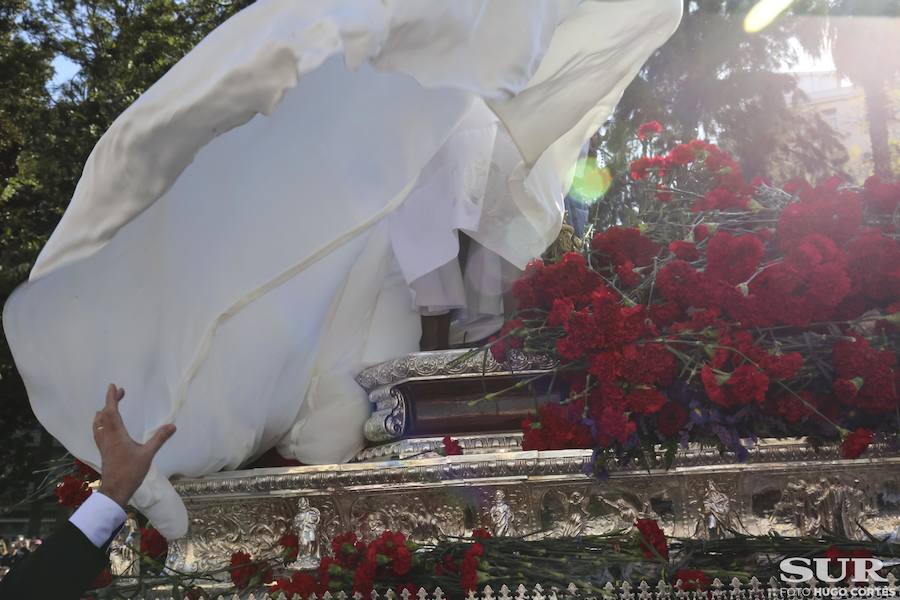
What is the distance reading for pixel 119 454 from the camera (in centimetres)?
258

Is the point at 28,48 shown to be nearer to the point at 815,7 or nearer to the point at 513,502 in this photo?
Result: the point at 815,7

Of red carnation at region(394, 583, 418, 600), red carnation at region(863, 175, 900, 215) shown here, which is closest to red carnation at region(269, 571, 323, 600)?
red carnation at region(394, 583, 418, 600)

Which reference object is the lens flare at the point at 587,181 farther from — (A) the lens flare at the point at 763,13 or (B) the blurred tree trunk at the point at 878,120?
(B) the blurred tree trunk at the point at 878,120

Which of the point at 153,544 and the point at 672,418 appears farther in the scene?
the point at 153,544

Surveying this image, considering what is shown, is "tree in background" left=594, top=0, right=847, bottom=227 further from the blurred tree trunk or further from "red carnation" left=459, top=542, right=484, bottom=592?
"red carnation" left=459, top=542, right=484, bottom=592

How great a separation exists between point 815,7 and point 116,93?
10.1 m

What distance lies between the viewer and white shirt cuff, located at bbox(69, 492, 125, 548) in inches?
96.8

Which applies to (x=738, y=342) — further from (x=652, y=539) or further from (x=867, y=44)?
(x=867, y=44)

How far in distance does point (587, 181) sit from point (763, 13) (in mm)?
12418

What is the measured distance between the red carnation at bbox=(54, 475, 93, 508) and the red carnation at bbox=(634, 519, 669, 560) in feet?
7.66

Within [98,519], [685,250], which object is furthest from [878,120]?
[98,519]

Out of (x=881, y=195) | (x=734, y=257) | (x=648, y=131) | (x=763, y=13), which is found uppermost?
(x=763, y=13)

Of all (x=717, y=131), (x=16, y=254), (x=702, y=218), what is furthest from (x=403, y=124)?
(x=717, y=131)

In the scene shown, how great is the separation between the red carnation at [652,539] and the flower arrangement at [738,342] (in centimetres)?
22
